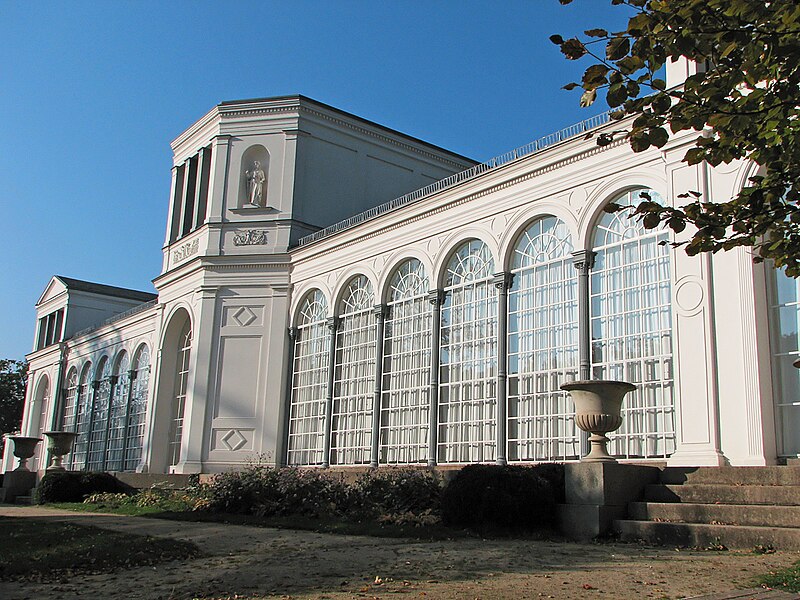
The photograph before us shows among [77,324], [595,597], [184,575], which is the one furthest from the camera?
[77,324]

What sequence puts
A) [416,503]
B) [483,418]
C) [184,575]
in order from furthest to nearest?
[483,418] → [416,503] → [184,575]

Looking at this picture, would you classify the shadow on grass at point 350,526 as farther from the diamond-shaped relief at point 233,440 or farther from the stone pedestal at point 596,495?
the diamond-shaped relief at point 233,440

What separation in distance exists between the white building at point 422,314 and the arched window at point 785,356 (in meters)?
0.03

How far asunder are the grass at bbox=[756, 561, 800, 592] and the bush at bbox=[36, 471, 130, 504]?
21311mm

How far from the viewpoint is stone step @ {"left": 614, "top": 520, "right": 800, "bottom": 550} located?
895 centimetres

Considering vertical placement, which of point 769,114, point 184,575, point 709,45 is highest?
point 709,45

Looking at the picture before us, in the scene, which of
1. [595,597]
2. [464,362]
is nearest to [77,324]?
[464,362]

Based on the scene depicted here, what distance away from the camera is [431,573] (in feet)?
24.7

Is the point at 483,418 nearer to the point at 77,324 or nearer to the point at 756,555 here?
the point at 756,555

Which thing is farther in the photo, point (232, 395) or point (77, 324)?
point (77, 324)

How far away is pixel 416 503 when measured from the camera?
1411 cm

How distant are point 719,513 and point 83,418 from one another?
33.3 meters

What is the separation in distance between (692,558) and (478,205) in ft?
38.2

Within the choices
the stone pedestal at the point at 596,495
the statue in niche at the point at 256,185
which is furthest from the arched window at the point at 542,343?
the statue in niche at the point at 256,185
